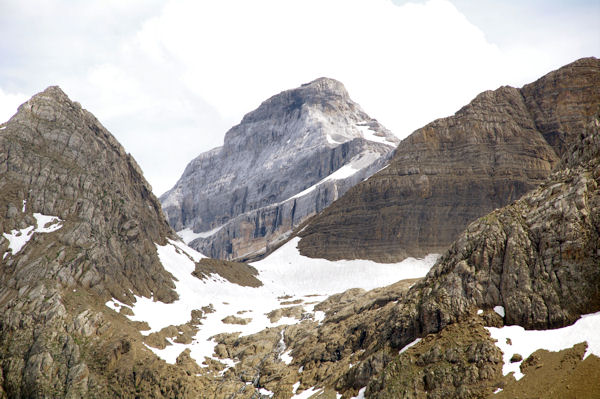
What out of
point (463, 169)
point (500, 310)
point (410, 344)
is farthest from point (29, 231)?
point (463, 169)

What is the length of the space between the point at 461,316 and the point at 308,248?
85042 millimetres

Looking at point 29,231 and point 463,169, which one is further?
point 463,169

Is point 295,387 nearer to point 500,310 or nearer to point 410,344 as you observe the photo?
point 410,344

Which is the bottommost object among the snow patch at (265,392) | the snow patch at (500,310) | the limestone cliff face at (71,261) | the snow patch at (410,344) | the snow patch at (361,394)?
the snow patch at (265,392)

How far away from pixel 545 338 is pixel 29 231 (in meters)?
56.7

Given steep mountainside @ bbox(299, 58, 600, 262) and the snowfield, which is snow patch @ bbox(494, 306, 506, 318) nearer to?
the snowfield

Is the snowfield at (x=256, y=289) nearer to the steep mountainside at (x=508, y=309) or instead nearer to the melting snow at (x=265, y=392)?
the melting snow at (x=265, y=392)

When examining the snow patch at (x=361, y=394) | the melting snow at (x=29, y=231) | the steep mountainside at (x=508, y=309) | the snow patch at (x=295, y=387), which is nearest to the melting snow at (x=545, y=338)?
the steep mountainside at (x=508, y=309)

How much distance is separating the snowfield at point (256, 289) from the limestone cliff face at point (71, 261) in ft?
10.2

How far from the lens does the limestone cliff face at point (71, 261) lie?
46.9 m

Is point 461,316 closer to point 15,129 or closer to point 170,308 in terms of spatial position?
point 170,308

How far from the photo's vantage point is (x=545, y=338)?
28.3 metres

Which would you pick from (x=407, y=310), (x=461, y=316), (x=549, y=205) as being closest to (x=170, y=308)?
(x=407, y=310)

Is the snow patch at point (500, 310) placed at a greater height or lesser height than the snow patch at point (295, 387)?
greater
